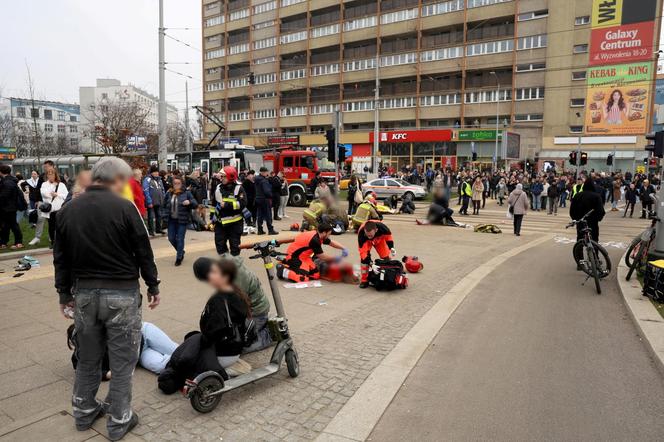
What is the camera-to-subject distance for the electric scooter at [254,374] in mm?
3475

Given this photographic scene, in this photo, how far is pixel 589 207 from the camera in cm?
873

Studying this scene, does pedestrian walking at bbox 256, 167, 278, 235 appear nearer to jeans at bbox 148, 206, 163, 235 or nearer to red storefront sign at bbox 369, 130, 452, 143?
jeans at bbox 148, 206, 163, 235

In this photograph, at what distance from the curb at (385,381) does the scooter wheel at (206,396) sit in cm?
87

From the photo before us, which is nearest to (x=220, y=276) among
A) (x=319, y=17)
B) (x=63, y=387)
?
(x=63, y=387)

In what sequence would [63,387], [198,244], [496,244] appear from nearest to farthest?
[63,387], [198,244], [496,244]

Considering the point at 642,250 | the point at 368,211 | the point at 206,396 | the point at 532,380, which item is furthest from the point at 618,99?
the point at 206,396

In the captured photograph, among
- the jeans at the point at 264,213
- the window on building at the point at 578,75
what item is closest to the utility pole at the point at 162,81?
the jeans at the point at 264,213

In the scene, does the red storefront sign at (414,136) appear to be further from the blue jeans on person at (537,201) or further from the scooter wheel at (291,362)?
the scooter wheel at (291,362)

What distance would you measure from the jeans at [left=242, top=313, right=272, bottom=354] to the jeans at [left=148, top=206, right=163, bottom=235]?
27.8 feet

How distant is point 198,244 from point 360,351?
7042 millimetres

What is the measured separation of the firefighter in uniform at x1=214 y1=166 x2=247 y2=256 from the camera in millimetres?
7836

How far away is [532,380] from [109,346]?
11.8 ft

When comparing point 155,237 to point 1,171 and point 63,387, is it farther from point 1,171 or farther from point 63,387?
point 63,387

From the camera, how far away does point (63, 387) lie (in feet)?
12.9
